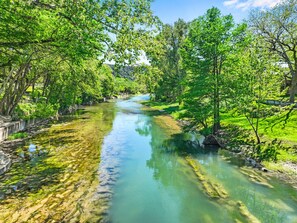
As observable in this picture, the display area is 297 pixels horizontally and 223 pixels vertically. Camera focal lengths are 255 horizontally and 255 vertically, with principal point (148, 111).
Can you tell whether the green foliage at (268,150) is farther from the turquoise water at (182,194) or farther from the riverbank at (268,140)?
the turquoise water at (182,194)

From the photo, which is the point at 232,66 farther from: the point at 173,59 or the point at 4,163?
the point at 173,59

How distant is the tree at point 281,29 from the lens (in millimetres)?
37531

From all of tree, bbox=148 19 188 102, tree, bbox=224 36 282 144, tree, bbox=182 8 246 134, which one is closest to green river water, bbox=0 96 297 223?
tree, bbox=224 36 282 144

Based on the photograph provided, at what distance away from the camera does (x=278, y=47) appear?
137ft

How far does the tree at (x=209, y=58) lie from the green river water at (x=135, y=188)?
20.0 feet

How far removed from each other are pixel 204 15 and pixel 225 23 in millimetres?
3244

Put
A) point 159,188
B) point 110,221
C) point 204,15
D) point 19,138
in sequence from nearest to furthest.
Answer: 1. point 110,221
2. point 159,188
3. point 19,138
4. point 204,15

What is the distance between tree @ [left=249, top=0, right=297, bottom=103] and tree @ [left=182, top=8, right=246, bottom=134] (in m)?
12.0

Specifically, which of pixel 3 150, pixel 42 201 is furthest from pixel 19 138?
pixel 42 201

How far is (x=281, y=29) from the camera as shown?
3934cm

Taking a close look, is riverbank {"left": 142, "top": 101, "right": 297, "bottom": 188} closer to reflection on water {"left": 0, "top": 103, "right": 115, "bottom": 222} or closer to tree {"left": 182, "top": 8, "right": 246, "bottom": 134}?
tree {"left": 182, "top": 8, "right": 246, "bottom": 134}

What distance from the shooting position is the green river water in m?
12.7

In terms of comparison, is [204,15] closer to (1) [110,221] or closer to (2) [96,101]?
(1) [110,221]

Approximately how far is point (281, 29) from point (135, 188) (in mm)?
35967
